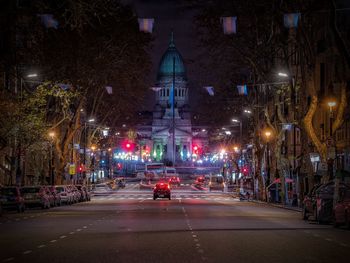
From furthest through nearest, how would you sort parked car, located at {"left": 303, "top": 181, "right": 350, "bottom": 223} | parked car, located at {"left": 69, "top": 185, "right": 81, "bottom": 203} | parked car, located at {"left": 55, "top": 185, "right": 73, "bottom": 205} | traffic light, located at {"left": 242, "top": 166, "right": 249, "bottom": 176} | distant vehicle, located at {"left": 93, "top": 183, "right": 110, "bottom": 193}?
Result: 1. distant vehicle, located at {"left": 93, "top": 183, "right": 110, "bottom": 193}
2. traffic light, located at {"left": 242, "top": 166, "right": 249, "bottom": 176}
3. parked car, located at {"left": 69, "top": 185, "right": 81, "bottom": 203}
4. parked car, located at {"left": 55, "top": 185, "right": 73, "bottom": 205}
5. parked car, located at {"left": 303, "top": 181, "right": 350, "bottom": 223}

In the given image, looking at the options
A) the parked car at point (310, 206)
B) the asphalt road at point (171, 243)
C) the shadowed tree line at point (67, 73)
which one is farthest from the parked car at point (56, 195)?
the asphalt road at point (171, 243)

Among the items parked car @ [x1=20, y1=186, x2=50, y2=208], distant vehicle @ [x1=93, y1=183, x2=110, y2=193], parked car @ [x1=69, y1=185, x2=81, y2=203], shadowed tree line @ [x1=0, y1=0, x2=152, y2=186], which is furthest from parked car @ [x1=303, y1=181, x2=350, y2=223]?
distant vehicle @ [x1=93, y1=183, x2=110, y2=193]

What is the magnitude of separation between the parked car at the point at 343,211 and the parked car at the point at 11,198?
2143cm

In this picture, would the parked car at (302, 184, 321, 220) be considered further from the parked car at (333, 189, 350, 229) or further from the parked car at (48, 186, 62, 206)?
the parked car at (48, 186, 62, 206)

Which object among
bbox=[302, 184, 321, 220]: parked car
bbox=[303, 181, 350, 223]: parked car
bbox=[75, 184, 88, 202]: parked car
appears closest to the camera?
bbox=[303, 181, 350, 223]: parked car

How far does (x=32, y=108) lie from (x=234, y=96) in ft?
122

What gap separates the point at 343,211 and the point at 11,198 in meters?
22.4

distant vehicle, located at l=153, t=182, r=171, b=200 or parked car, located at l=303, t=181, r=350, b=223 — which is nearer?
parked car, located at l=303, t=181, r=350, b=223

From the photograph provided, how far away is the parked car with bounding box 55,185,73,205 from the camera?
57.5 meters

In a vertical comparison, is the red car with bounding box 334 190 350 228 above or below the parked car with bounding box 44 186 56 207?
below

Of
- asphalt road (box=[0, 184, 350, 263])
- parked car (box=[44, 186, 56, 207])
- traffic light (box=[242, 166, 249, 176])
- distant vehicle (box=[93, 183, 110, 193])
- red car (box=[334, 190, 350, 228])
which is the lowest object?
asphalt road (box=[0, 184, 350, 263])

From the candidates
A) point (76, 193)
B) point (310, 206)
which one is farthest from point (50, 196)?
point (310, 206)

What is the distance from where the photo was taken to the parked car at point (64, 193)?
57.5 meters

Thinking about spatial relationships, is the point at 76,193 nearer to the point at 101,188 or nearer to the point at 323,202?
the point at 323,202
